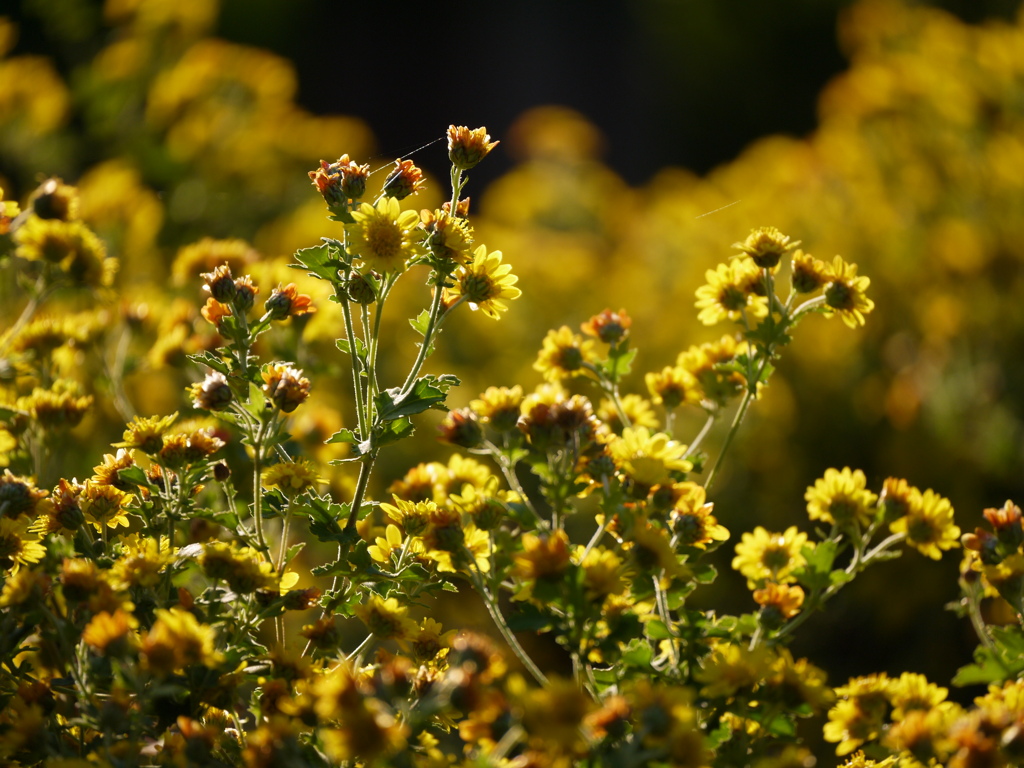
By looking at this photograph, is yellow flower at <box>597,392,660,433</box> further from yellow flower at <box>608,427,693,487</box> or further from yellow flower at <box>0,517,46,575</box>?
yellow flower at <box>0,517,46,575</box>

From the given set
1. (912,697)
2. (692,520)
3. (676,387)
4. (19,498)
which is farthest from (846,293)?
(19,498)

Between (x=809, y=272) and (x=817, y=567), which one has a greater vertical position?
(x=809, y=272)

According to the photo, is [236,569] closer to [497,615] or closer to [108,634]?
[108,634]

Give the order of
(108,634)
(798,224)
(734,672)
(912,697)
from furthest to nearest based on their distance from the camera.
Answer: (798,224) → (912,697) → (734,672) → (108,634)

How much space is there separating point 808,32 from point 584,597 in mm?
9144

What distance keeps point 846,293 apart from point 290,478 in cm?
64

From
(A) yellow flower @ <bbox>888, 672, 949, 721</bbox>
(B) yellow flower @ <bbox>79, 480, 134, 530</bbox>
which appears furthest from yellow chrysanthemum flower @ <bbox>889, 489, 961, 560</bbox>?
(B) yellow flower @ <bbox>79, 480, 134, 530</bbox>

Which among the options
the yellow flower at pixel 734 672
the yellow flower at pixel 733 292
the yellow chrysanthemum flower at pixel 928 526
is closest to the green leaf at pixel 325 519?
the yellow flower at pixel 734 672

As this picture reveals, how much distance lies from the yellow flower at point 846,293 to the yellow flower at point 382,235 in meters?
0.49

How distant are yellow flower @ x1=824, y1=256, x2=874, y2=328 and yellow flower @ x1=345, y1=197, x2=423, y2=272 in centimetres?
49

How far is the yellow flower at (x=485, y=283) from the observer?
1.05m

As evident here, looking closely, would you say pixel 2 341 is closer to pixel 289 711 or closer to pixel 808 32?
pixel 289 711

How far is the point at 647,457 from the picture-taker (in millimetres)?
960

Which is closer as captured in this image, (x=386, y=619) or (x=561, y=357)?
(x=386, y=619)
